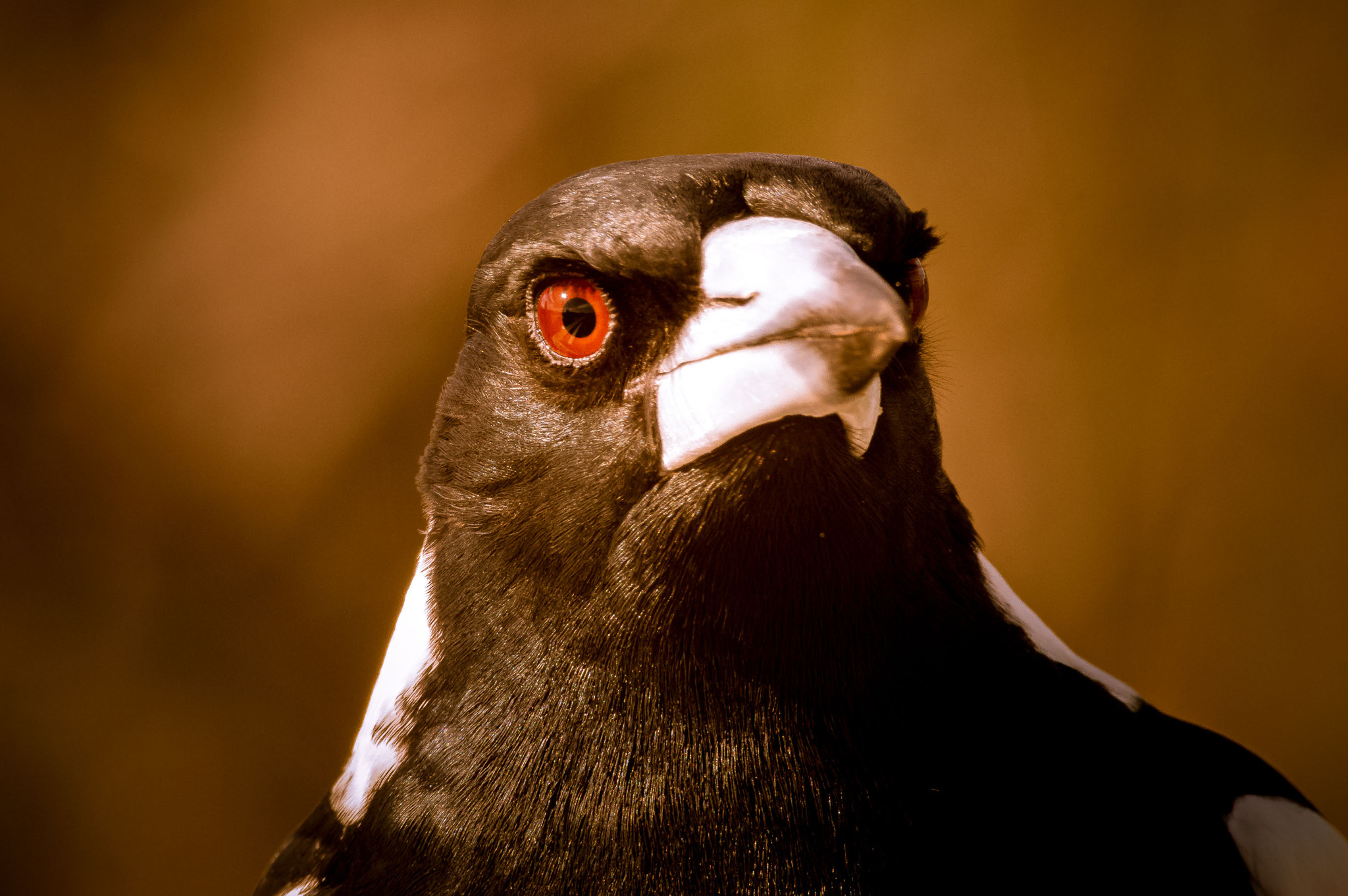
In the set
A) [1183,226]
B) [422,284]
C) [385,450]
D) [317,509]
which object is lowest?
[317,509]

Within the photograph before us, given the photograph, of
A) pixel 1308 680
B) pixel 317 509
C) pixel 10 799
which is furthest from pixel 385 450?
pixel 1308 680

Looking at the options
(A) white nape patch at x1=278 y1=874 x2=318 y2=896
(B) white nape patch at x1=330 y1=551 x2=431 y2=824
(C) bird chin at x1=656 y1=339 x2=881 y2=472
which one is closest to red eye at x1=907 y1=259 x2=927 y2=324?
(C) bird chin at x1=656 y1=339 x2=881 y2=472

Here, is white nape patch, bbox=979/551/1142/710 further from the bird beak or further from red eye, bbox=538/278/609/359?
red eye, bbox=538/278/609/359

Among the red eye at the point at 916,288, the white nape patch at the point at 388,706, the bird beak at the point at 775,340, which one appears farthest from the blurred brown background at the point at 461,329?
the bird beak at the point at 775,340

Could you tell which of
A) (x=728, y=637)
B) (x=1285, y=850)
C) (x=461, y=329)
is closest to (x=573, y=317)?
(x=728, y=637)

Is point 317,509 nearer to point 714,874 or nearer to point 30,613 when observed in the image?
point 30,613

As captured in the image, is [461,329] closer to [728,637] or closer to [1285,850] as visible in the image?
[728,637]

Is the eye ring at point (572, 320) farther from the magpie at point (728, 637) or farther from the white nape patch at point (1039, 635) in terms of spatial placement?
the white nape patch at point (1039, 635)
